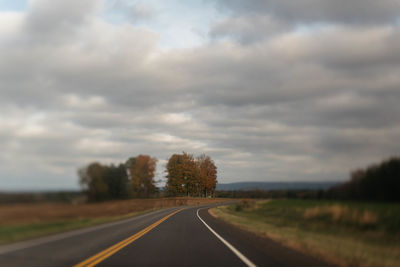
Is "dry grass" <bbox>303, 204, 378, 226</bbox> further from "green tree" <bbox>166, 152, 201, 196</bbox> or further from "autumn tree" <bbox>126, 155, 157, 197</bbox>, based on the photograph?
"green tree" <bbox>166, 152, 201, 196</bbox>

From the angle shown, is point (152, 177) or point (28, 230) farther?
point (152, 177)

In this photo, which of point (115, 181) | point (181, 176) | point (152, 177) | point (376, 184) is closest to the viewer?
point (376, 184)

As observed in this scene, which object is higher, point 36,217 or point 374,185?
point 374,185

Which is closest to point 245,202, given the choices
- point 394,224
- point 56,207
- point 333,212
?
point 333,212

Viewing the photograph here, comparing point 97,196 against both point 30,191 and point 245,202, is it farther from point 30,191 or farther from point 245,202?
point 245,202

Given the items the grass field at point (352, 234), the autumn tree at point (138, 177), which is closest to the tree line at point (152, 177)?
the autumn tree at point (138, 177)

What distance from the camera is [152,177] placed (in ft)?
136

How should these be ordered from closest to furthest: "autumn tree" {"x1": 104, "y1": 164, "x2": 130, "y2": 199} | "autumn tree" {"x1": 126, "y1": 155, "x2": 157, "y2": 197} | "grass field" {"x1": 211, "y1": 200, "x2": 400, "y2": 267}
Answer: "grass field" {"x1": 211, "y1": 200, "x2": 400, "y2": 267} < "autumn tree" {"x1": 104, "y1": 164, "x2": 130, "y2": 199} < "autumn tree" {"x1": 126, "y1": 155, "x2": 157, "y2": 197}

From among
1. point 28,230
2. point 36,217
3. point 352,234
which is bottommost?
point 352,234

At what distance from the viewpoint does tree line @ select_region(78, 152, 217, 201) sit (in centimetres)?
1501

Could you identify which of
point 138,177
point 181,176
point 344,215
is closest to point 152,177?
point 138,177

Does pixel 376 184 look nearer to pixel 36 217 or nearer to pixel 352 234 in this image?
pixel 352 234

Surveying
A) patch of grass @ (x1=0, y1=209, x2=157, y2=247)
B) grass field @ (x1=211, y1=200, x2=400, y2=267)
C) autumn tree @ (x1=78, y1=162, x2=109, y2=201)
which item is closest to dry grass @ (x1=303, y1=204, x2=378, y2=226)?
grass field @ (x1=211, y1=200, x2=400, y2=267)

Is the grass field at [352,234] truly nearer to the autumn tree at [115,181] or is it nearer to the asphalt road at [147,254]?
the asphalt road at [147,254]
